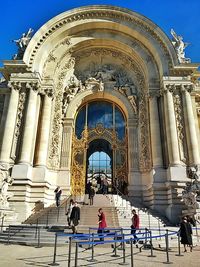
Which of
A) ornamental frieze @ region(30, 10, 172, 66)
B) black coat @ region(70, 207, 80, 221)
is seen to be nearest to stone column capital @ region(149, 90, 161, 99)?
ornamental frieze @ region(30, 10, 172, 66)

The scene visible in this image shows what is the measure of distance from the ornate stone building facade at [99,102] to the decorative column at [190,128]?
0.20ft

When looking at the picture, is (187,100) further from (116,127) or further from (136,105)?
(116,127)

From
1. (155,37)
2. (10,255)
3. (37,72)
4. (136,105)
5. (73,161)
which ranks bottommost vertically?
(10,255)

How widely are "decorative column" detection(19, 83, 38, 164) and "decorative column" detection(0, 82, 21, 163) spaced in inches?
31.8

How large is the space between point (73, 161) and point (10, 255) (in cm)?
1101

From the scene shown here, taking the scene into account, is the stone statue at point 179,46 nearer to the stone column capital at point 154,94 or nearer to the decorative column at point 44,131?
the stone column capital at point 154,94

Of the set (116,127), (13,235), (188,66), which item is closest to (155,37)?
(188,66)

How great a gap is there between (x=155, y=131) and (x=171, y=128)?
110 centimetres

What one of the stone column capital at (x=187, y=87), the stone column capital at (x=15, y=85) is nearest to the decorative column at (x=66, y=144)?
the stone column capital at (x=15, y=85)

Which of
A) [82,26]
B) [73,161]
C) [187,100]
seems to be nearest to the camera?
[187,100]

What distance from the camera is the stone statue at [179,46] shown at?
17141 millimetres

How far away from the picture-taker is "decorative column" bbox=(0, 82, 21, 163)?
1436 centimetres

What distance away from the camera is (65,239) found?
821 cm

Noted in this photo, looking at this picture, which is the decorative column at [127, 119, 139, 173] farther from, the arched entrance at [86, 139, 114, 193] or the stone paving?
the stone paving
